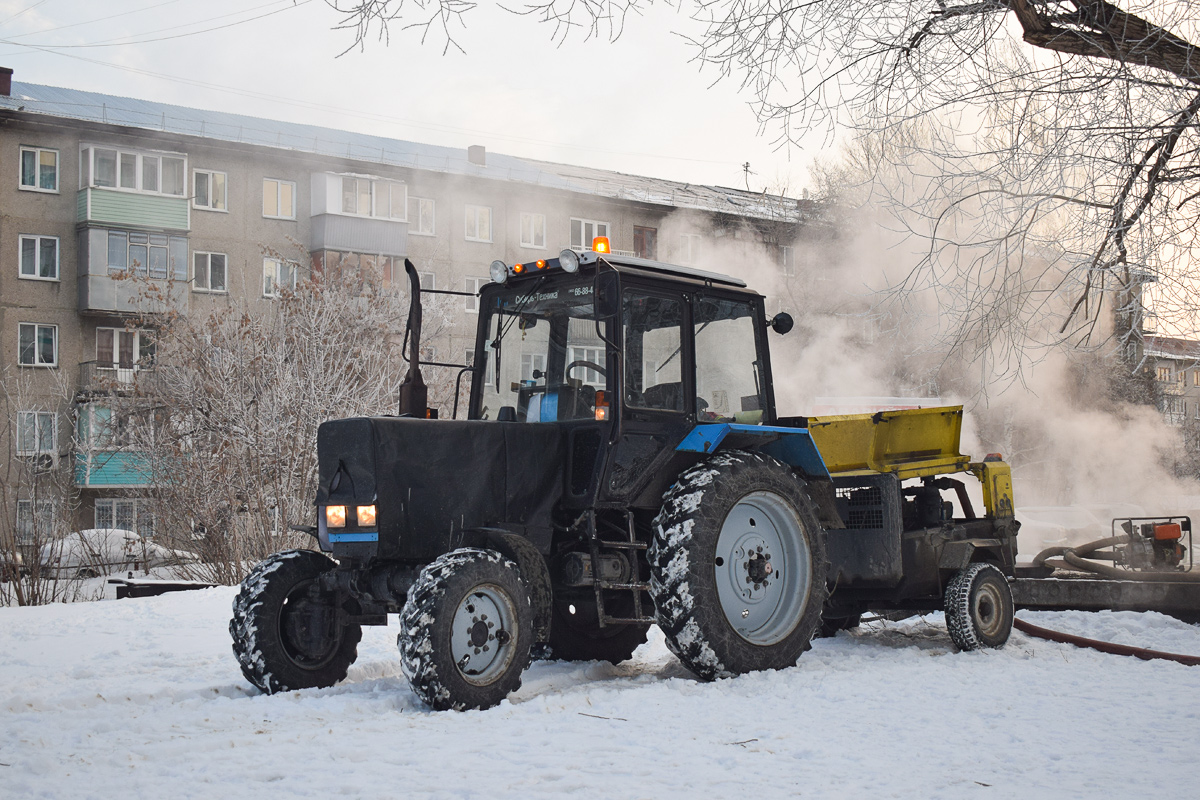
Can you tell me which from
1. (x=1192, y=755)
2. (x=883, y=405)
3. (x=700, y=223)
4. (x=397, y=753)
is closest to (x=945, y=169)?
(x=1192, y=755)

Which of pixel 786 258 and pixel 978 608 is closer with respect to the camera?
pixel 978 608

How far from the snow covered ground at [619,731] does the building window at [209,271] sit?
86.3 feet

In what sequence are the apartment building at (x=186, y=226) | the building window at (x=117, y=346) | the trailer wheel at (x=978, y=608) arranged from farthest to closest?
1. the building window at (x=117, y=346)
2. the apartment building at (x=186, y=226)
3. the trailer wheel at (x=978, y=608)

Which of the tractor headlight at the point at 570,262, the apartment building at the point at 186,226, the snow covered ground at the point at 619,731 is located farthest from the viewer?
the apartment building at the point at 186,226

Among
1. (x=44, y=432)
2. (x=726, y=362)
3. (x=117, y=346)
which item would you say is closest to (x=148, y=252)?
(x=117, y=346)

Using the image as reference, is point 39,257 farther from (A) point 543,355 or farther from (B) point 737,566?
(B) point 737,566

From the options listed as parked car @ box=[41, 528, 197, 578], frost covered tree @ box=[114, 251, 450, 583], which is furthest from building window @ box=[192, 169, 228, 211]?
parked car @ box=[41, 528, 197, 578]

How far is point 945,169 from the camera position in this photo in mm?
6812

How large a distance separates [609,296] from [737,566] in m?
1.82

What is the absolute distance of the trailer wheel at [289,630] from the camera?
623 cm

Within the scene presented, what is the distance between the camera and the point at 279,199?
33781 mm

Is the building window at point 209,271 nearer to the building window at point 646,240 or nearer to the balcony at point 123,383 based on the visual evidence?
the balcony at point 123,383

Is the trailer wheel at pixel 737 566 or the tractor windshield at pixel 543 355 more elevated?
the tractor windshield at pixel 543 355

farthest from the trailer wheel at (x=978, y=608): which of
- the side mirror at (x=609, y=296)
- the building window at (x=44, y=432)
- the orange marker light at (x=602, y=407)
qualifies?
the building window at (x=44, y=432)
